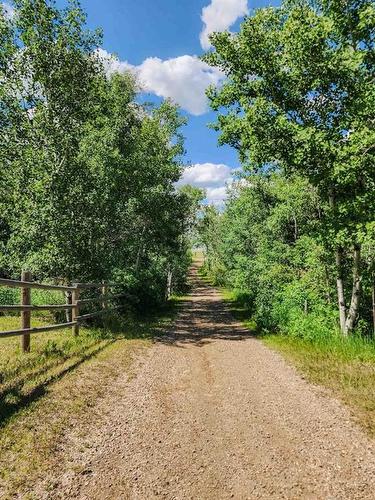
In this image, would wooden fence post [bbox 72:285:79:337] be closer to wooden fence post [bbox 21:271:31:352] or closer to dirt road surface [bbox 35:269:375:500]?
wooden fence post [bbox 21:271:31:352]

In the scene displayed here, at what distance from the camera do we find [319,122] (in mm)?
12797

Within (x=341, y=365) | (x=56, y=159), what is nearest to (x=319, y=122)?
(x=341, y=365)

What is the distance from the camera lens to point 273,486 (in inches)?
179

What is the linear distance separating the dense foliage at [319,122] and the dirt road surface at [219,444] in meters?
5.62

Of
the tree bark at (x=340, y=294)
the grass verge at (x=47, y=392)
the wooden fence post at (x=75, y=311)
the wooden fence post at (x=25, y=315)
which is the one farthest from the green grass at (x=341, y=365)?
the wooden fence post at (x=25, y=315)

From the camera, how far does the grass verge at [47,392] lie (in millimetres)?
4871

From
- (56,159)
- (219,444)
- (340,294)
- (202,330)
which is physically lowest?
(202,330)

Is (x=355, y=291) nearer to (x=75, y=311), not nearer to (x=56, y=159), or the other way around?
(x=75, y=311)

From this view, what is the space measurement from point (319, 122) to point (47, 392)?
457 inches

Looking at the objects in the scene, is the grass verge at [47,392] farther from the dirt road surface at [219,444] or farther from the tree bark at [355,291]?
the tree bark at [355,291]

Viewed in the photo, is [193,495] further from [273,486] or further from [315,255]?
[315,255]

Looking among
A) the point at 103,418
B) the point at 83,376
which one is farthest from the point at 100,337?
the point at 103,418

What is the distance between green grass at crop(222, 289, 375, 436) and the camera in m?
7.12

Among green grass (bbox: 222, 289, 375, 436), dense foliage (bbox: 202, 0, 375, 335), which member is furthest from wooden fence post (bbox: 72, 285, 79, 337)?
dense foliage (bbox: 202, 0, 375, 335)
